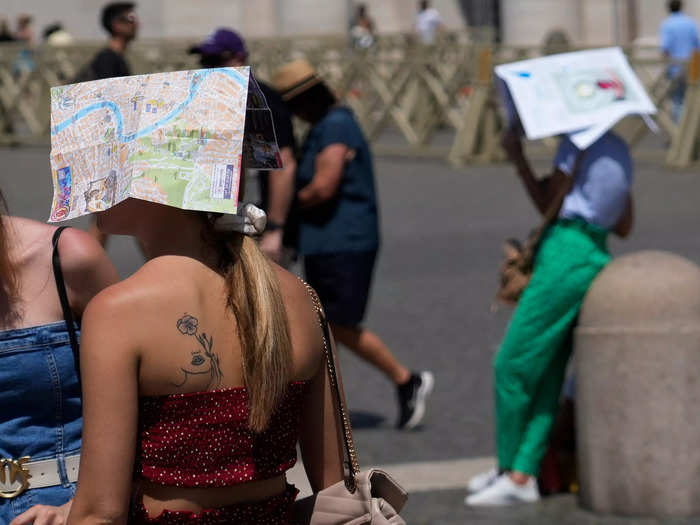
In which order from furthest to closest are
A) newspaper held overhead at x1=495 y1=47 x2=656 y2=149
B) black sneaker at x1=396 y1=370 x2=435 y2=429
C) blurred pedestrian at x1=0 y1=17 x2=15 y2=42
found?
blurred pedestrian at x1=0 y1=17 x2=15 y2=42
black sneaker at x1=396 y1=370 x2=435 y2=429
newspaper held overhead at x1=495 y1=47 x2=656 y2=149

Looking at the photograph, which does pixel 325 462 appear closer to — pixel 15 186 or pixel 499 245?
pixel 499 245

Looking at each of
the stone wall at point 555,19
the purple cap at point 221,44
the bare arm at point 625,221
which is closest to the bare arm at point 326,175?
the purple cap at point 221,44

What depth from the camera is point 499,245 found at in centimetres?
1170

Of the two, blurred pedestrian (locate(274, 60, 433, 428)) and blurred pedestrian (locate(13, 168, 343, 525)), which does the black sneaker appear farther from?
blurred pedestrian (locate(13, 168, 343, 525))

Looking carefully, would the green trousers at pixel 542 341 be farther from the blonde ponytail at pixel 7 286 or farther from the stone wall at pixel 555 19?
the stone wall at pixel 555 19

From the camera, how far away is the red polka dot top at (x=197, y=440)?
2260 mm

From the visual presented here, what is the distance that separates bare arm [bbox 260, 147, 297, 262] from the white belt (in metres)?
3.59

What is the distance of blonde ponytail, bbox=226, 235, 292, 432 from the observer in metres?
2.28

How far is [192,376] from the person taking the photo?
7.38 feet

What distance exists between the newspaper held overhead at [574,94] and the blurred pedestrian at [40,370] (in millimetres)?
2658

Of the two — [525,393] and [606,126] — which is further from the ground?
[606,126]

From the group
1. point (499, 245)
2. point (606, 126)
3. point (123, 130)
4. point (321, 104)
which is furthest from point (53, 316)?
point (499, 245)

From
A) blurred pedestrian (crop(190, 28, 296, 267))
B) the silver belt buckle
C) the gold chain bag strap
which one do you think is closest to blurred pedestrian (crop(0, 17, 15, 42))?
blurred pedestrian (crop(190, 28, 296, 267))

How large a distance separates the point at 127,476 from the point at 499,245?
9.61m
